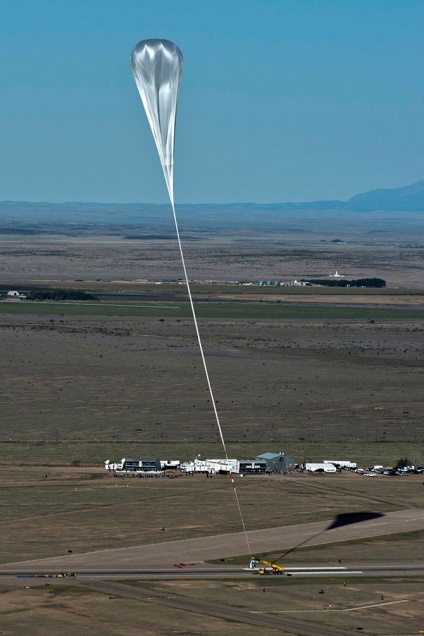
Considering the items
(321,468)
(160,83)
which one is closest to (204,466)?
(321,468)

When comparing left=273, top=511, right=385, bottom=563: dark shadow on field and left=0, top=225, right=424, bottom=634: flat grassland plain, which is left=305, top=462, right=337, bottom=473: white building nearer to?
left=0, top=225, right=424, bottom=634: flat grassland plain

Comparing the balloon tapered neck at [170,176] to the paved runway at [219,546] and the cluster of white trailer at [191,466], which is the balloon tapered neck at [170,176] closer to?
the paved runway at [219,546]

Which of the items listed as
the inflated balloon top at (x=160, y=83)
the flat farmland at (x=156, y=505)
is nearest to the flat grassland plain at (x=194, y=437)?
the flat farmland at (x=156, y=505)

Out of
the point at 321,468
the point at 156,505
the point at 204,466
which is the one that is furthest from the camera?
the point at 321,468

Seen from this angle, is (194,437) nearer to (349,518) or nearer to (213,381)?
(349,518)

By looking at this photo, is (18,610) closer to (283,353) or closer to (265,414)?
(265,414)

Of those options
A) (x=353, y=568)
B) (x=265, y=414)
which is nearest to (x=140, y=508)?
(x=353, y=568)
